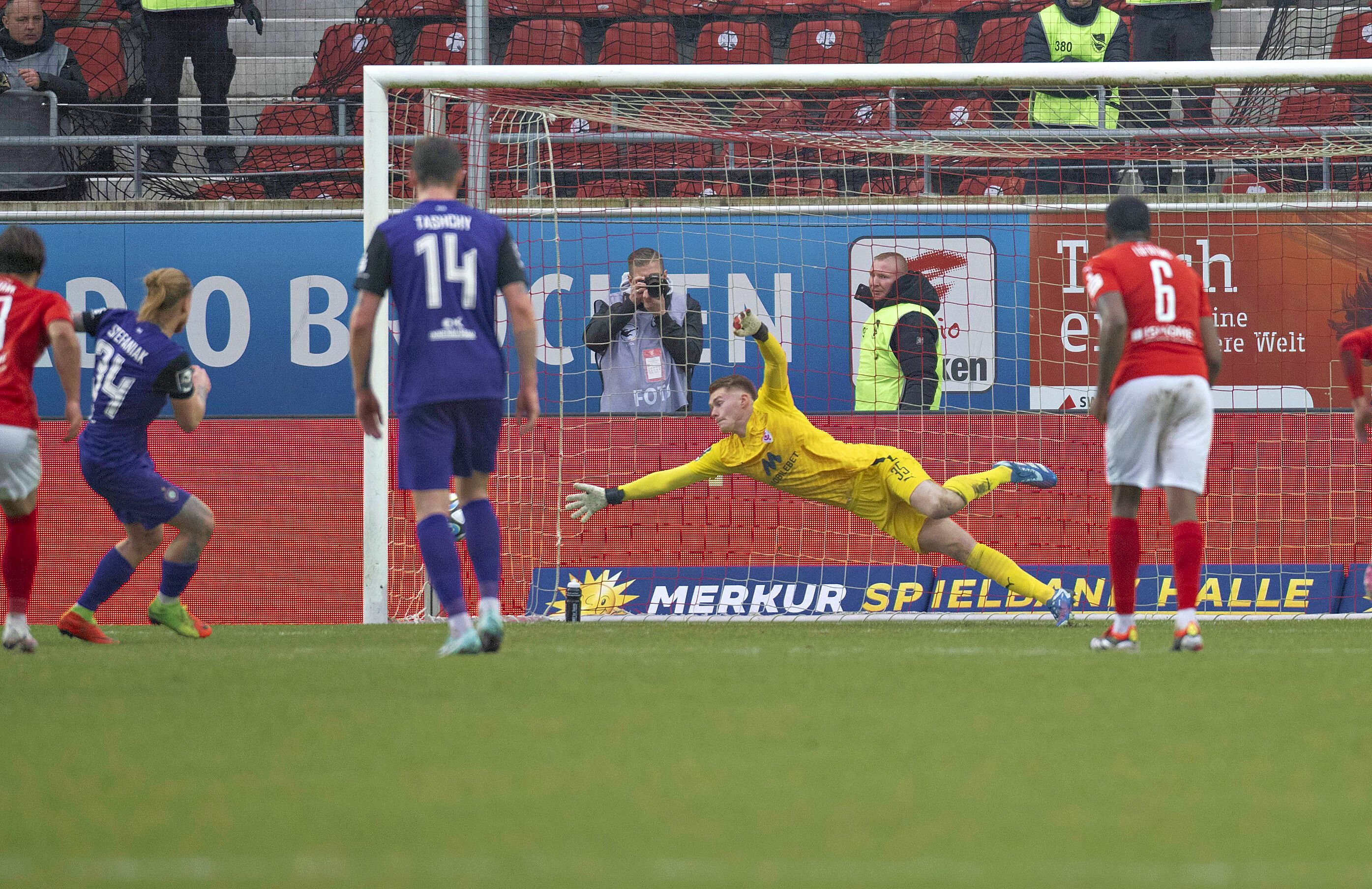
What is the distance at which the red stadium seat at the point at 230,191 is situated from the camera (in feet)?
38.4

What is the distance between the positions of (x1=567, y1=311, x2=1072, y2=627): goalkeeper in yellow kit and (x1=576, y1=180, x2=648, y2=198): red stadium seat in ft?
10.6

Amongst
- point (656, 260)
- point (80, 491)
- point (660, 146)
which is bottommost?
point (80, 491)

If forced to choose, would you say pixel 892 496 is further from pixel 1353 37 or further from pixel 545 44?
pixel 1353 37

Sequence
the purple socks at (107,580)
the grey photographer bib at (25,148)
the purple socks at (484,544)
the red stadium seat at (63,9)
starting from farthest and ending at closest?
the red stadium seat at (63,9), the grey photographer bib at (25,148), the purple socks at (107,580), the purple socks at (484,544)

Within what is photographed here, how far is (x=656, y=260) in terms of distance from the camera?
9562 mm

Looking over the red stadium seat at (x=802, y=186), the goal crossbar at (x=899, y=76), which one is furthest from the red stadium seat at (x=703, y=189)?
the goal crossbar at (x=899, y=76)

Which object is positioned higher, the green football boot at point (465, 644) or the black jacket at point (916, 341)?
the black jacket at point (916, 341)

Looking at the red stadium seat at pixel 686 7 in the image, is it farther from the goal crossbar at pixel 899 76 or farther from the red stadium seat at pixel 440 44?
the goal crossbar at pixel 899 76

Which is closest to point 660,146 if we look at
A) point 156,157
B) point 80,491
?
point 156,157

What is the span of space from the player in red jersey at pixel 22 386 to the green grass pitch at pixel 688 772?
74cm

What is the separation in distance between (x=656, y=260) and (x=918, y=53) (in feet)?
16.0

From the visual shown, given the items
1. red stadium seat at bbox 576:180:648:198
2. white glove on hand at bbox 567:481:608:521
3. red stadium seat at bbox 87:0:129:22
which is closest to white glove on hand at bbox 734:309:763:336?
white glove on hand at bbox 567:481:608:521

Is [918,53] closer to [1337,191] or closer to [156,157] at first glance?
[1337,191]

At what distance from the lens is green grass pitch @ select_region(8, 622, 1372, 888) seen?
2.42 m
